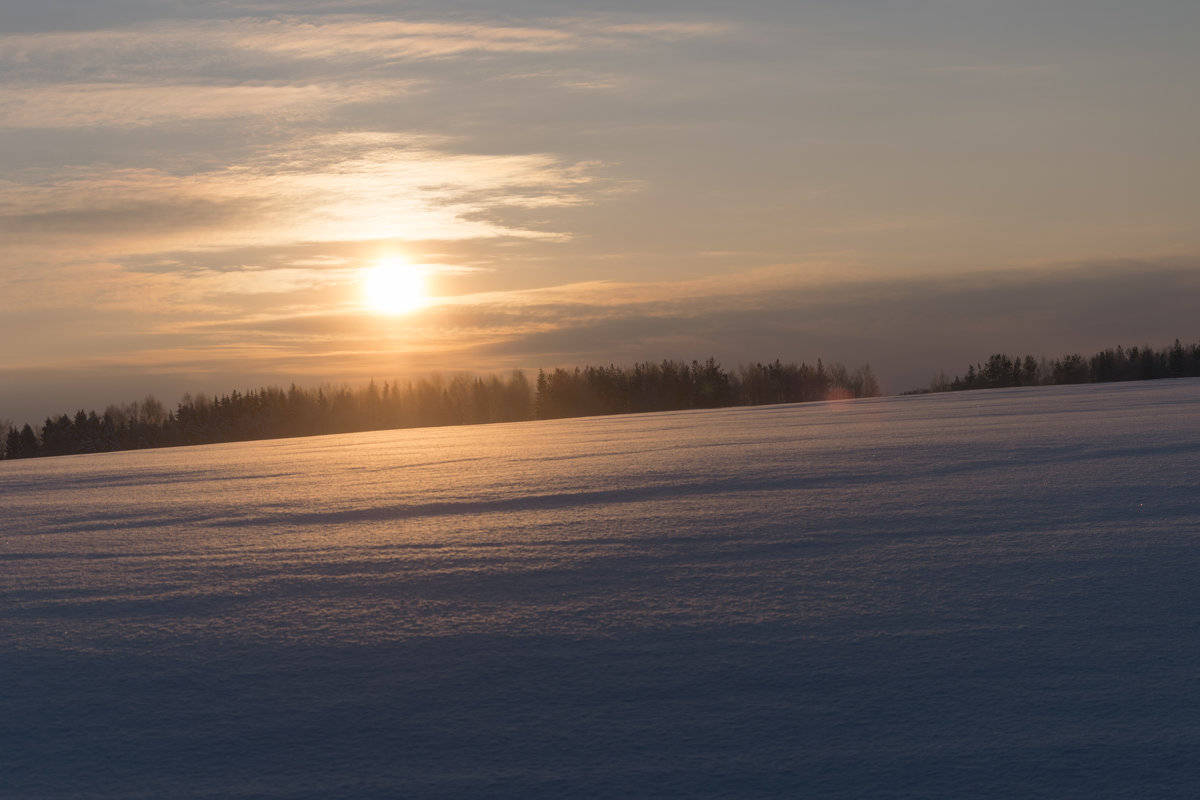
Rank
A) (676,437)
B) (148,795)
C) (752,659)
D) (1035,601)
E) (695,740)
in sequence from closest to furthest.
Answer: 1. (148,795)
2. (695,740)
3. (752,659)
4. (1035,601)
5. (676,437)

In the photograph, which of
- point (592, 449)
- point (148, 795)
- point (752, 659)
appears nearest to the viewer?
point (148, 795)

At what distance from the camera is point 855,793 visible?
3125 millimetres

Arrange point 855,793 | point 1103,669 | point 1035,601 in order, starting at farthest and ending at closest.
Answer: point 1035,601 → point 1103,669 → point 855,793

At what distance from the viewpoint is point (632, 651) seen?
4.64 m

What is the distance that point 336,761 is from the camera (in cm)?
356

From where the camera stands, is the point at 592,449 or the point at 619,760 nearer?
the point at 619,760

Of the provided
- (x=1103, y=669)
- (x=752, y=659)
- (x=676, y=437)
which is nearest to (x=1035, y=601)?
(x=1103, y=669)

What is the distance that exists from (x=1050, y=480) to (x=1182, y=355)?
12111 centimetres

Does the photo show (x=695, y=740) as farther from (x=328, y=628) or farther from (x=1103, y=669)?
(x=328, y=628)

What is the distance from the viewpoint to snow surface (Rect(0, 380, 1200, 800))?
3396 millimetres

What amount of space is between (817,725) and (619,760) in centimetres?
87

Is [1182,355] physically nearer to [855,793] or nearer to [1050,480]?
[1050,480]

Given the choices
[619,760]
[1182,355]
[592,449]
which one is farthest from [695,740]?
[1182,355]

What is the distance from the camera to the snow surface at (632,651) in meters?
3.40
